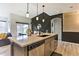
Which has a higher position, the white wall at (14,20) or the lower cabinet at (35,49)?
the white wall at (14,20)

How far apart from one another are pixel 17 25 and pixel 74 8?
1.03 m

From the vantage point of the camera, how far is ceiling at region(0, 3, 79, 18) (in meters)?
1.73

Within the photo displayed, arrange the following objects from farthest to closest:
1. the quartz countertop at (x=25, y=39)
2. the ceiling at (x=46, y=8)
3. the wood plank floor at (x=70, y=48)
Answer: the wood plank floor at (x=70, y=48) < the ceiling at (x=46, y=8) < the quartz countertop at (x=25, y=39)

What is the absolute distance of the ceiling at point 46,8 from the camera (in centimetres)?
173

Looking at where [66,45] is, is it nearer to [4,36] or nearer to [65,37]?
[65,37]

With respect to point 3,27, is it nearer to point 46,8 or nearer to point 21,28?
point 21,28

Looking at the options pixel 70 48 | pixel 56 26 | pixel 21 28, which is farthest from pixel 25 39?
pixel 70 48

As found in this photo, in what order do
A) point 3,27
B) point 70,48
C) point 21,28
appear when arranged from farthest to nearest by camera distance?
1. point 70,48
2. point 21,28
3. point 3,27

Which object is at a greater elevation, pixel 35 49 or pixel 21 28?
pixel 21 28

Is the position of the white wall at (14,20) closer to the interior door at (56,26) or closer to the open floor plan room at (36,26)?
the open floor plan room at (36,26)

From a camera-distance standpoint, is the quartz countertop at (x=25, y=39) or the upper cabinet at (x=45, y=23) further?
the upper cabinet at (x=45, y=23)

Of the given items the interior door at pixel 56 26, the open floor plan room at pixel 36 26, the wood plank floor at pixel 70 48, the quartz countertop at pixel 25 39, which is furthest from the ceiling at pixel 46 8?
the wood plank floor at pixel 70 48

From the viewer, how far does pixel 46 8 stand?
180 cm

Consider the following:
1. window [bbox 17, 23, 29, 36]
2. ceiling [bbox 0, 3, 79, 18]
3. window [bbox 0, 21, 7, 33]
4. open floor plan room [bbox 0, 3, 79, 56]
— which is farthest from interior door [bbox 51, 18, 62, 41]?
window [bbox 0, 21, 7, 33]
